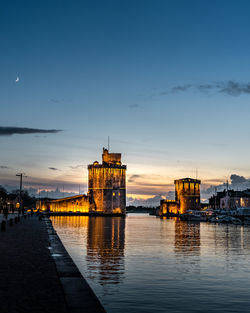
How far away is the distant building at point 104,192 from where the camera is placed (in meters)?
166

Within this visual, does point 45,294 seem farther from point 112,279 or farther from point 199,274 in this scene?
point 199,274

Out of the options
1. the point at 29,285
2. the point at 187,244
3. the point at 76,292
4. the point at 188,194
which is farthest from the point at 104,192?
the point at 76,292

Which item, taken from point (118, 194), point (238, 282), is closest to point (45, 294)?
point (238, 282)

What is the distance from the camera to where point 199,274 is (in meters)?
19.2

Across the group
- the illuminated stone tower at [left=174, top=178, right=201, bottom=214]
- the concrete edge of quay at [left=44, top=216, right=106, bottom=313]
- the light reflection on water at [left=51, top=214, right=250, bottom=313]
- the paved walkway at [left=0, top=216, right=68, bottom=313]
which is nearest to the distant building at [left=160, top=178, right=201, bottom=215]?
the illuminated stone tower at [left=174, top=178, right=201, bottom=214]

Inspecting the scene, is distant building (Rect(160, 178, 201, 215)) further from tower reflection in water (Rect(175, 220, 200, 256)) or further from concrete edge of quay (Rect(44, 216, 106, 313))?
concrete edge of quay (Rect(44, 216, 106, 313))

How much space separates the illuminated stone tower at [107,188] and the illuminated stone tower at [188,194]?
31.4 meters

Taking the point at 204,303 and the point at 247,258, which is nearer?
the point at 204,303

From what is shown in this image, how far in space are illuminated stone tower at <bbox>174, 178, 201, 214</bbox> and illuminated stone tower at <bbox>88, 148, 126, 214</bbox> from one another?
3139cm

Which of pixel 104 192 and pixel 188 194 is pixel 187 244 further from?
pixel 188 194

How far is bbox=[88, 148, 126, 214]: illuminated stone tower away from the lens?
6516 inches

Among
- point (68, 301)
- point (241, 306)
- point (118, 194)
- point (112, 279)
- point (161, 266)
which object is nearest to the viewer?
point (68, 301)

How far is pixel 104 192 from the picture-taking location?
165 m

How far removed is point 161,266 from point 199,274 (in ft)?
10.1
